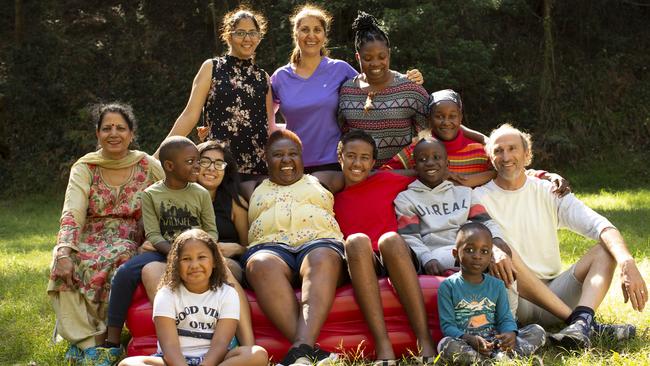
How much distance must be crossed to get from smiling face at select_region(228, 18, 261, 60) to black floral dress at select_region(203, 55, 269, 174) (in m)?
0.10

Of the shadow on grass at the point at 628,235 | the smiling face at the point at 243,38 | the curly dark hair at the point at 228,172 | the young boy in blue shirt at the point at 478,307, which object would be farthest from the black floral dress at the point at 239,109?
the shadow on grass at the point at 628,235

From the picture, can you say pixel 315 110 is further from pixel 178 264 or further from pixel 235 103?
pixel 178 264

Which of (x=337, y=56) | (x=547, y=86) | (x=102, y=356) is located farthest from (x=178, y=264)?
(x=547, y=86)

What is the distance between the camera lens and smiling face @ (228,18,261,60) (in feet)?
15.5

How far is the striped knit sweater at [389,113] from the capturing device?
4688 mm

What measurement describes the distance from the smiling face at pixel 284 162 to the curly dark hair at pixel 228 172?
0.91ft

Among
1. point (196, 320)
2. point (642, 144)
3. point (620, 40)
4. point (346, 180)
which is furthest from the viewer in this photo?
point (620, 40)

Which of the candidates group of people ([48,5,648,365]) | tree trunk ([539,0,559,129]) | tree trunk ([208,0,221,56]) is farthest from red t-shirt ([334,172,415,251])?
tree trunk ([208,0,221,56])

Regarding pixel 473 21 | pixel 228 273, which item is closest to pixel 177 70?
pixel 473 21

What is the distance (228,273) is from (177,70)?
11.3 metres

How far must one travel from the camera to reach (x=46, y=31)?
566 inches

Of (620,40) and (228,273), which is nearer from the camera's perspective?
(228,273)

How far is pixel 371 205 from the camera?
431cm

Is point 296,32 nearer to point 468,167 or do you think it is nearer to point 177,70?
point 468,167
